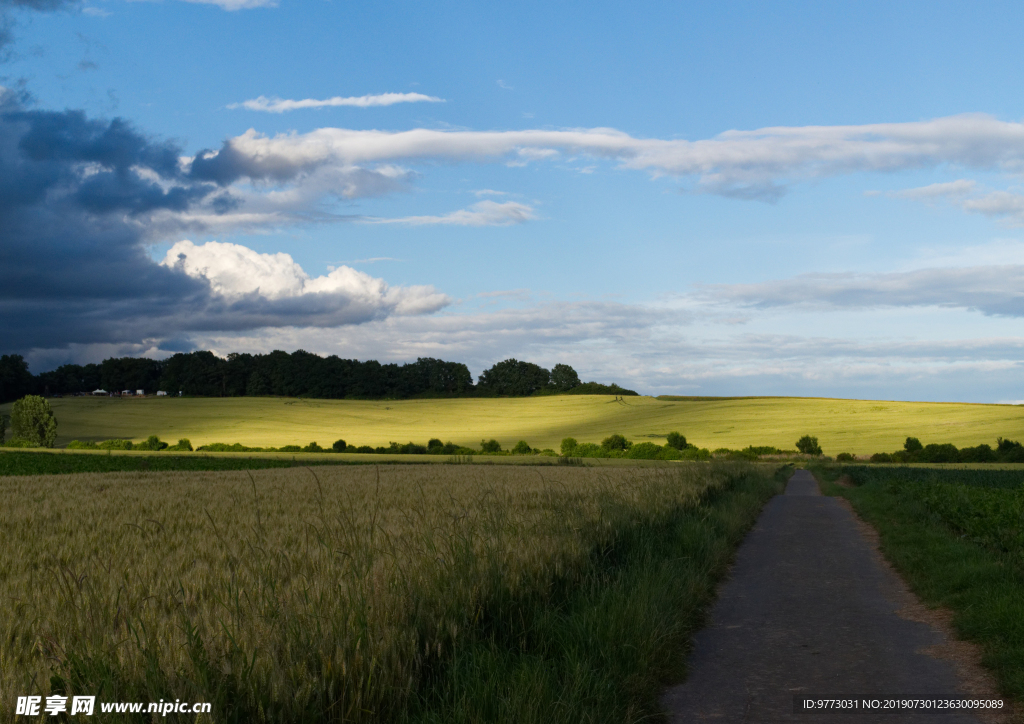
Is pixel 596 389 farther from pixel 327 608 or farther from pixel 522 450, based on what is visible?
pixel 327 608

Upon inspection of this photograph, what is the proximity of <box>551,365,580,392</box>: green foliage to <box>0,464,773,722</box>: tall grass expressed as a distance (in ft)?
362

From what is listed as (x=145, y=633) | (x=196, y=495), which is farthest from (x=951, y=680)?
(x=196, y=495)

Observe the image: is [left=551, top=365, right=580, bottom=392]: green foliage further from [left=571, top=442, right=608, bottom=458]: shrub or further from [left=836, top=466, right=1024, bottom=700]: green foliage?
[left=836, top=466, right=1024, bottom=700]: green foliage

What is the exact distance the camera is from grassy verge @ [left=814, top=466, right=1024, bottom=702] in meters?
6.85

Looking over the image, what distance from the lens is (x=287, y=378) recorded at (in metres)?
113

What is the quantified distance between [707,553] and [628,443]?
55023mm

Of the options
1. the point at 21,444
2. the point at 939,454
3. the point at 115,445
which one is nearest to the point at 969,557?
the point at 939,454

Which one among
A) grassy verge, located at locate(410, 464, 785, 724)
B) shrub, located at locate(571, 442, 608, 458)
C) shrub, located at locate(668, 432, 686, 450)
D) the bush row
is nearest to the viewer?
grassy verge, located at locate(410, 464, 785, 724)

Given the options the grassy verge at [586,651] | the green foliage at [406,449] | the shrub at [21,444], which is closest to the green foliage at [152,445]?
the shrub at [21,444]

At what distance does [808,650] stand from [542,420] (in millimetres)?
82880

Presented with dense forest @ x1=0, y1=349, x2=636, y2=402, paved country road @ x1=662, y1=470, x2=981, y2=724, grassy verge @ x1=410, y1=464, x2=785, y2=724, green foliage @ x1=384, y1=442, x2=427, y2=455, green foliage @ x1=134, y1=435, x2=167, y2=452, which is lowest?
green foliage @ x1=134, y1=435, x2=167, y2=452

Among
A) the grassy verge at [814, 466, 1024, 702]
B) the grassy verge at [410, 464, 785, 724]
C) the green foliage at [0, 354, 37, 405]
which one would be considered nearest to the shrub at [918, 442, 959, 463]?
the grassy verge at [814, 466, 1024, 702]

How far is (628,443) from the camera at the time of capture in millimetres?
65000

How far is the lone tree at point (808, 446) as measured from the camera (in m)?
64.6
